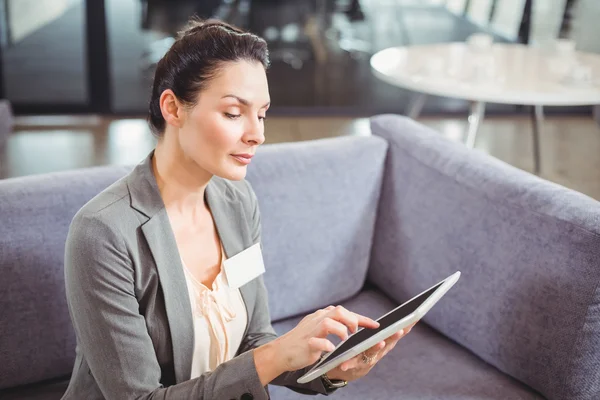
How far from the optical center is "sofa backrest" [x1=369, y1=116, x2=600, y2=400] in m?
1.84

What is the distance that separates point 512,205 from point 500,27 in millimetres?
4371

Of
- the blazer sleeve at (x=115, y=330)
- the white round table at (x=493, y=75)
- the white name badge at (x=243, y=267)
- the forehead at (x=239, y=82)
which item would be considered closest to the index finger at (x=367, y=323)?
the blazer sleeve at (x=115, y=330)

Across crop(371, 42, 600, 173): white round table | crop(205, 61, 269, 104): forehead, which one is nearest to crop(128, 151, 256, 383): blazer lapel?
crop(205, 61, 269, 104): forehead

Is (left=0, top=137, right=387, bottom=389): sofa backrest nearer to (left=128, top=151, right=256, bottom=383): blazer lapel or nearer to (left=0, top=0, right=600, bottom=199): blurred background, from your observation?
(left=128, top=151, right=256, bottom=383): blazer lapel

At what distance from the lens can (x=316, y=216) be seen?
224cm

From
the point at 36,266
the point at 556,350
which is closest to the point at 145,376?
the point at 36,266

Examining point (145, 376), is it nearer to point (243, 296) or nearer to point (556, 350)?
point (243, 296)

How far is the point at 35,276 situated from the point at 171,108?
0.58 m

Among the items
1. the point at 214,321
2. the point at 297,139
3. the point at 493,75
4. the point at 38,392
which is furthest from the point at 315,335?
the point at 297,139

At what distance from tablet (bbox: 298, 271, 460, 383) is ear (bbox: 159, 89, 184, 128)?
0.52 meters

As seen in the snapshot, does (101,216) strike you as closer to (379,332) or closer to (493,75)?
(379,332)

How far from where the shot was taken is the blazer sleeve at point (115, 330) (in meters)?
1.44

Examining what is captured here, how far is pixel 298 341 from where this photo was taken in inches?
55.4

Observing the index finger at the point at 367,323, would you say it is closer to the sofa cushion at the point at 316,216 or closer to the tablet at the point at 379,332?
the tablet at the point at 379,332
